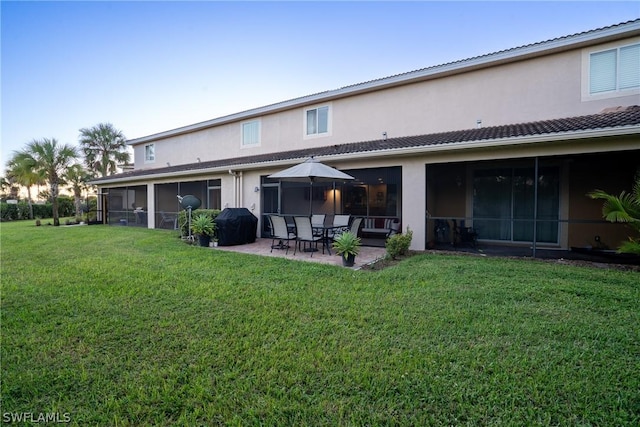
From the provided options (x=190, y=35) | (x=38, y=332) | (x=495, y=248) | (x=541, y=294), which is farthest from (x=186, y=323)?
(x=190, y=35)

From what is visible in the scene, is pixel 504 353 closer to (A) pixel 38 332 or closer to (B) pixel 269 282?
(B) pixel 269 282

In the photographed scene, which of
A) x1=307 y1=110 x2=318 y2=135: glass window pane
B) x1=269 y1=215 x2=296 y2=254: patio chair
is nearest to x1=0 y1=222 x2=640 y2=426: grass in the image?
x1=269 y1=215 x2=296 y2=254: patio chair

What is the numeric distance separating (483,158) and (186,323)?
26.5 feet

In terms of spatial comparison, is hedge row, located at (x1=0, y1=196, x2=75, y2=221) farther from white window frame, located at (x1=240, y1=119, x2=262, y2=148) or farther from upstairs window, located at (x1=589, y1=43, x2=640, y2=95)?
upstairs window, located at (x1=589, y1=43, x2=640, y2=95)

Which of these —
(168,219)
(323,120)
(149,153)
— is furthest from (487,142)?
(149,153)

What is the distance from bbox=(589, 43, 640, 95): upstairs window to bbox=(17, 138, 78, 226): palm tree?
2730cm

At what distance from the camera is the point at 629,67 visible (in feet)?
26.5

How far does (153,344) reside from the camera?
332 centimetres

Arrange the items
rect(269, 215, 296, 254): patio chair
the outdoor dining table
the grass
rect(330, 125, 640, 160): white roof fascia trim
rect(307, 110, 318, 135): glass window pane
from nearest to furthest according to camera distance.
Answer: the grass, rect(330, 125, 640, 160): white roof fascia trim, the outdoor dining table, rect(269, 215, 296, 254): patio chair, rect(307, 110, 318, 135): glass window pane

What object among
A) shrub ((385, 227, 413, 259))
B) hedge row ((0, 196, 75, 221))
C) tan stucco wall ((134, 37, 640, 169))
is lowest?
shrub ((385, 227, 413, 259))

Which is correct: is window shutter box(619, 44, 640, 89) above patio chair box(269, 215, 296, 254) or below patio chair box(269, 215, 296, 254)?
above

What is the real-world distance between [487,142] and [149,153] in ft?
71.3

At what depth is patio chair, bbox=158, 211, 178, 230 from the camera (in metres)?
16.4

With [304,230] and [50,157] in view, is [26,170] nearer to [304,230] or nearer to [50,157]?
[50,157]
